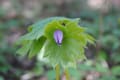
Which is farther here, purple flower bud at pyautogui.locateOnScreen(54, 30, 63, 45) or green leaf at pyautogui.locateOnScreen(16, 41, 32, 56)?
green leaf at pyautogui.locateOnScreen(16, 41, 32, 56)

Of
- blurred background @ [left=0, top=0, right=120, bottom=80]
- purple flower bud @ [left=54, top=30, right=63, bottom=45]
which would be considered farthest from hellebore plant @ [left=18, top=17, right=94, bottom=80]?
blurred background @ [left=0, top=0, right=120, bottom=80]

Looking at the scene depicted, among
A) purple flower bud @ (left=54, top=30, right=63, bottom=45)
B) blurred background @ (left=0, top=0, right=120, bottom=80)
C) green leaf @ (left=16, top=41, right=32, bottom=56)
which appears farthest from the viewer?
blurred background @ (left=0, top=0, right=120, bottom=80)

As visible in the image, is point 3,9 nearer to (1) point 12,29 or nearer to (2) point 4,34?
(1) point 12,29

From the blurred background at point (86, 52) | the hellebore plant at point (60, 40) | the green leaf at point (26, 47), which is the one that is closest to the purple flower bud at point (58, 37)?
the hellebore plant at point (60, 40)

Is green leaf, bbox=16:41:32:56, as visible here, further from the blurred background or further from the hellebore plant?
the blurred background

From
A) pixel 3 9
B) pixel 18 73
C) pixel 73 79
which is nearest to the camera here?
pixel 73 79

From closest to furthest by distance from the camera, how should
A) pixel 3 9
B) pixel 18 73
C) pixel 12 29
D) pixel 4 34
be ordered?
pixel 18 73 < pixel 4 34 < pixel 12 29 < pixel 3 9

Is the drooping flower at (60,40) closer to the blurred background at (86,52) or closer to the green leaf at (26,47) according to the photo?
the green leaf at (26,47)

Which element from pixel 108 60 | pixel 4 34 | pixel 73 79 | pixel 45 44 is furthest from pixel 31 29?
pixel 4 34

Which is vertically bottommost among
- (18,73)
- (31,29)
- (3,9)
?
(18,73)

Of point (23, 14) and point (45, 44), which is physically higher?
point (45, 44)
